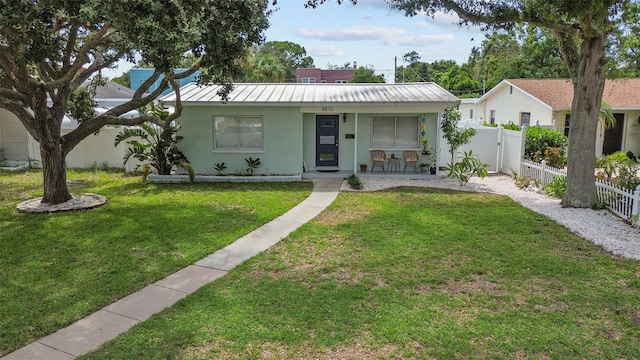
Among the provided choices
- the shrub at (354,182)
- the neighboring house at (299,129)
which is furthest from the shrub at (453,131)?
the shrub at (354,182)

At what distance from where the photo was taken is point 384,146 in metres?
15.5

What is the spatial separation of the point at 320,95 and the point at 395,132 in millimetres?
2853

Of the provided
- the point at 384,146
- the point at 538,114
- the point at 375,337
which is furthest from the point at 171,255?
the point at 538,114

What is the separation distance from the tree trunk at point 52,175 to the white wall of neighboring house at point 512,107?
18344mm

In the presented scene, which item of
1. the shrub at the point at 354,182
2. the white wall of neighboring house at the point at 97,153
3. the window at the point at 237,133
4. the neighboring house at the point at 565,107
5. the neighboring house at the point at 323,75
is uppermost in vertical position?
the neighboring house at the point at 323,75

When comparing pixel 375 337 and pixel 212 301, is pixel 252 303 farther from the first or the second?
pixel 375 337

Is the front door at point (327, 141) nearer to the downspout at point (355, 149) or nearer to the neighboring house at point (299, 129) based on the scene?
the neighboring house at point (299, 129)

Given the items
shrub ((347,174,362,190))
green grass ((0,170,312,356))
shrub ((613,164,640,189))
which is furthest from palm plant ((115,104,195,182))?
shrub ((613,164,640,189))

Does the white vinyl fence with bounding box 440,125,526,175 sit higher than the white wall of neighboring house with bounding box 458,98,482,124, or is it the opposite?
the white wall of neighboring house with bounding box 458,98,482,124

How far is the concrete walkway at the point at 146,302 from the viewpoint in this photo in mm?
4426

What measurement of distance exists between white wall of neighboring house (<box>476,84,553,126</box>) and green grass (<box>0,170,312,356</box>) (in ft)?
42.0

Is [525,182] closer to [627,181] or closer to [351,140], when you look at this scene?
[627,181]

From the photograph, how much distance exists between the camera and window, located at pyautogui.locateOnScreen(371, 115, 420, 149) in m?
15.3

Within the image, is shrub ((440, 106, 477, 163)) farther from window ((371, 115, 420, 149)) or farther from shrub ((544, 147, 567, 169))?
shrub ((544, 147, 567, 169))
